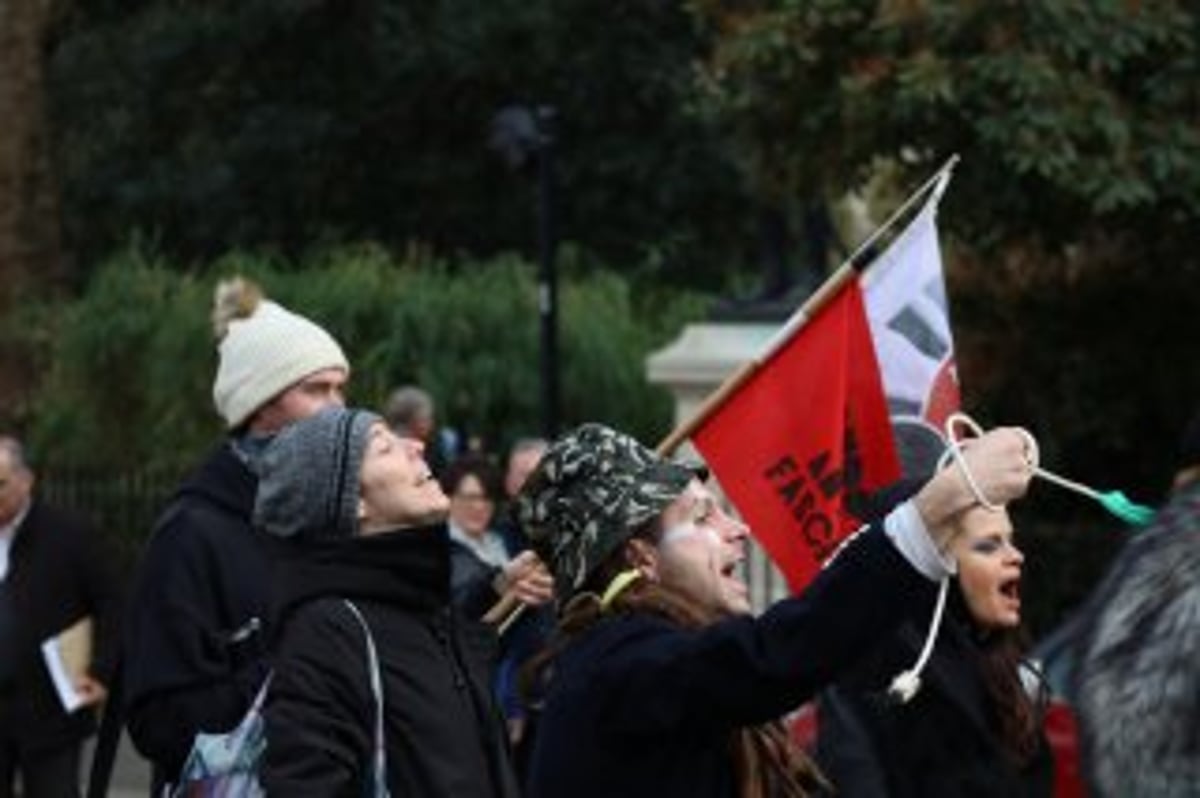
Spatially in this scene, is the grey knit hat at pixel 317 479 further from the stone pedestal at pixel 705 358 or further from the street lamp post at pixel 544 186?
the street lamp post at pixel 544 186

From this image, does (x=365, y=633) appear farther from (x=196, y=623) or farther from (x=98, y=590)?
(x=98, y=590)

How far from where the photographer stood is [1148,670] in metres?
5.40

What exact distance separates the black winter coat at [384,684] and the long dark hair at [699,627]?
1.17ft

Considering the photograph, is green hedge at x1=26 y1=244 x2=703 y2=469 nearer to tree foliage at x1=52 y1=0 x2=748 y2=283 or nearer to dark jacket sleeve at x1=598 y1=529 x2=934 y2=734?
tree foliage at x1=52 y1=0 x2=748 y2=283

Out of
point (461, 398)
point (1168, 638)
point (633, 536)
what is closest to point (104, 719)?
point (633, 536)

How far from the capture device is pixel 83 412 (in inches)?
1009

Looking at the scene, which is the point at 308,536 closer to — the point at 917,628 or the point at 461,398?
the point at 917,628

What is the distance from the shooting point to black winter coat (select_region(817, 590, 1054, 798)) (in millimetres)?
6977

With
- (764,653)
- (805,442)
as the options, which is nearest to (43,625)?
(805,442)

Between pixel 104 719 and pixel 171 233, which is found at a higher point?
pixel 104 719

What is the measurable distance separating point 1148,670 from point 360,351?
19.1 m

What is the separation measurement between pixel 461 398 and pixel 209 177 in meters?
10.6

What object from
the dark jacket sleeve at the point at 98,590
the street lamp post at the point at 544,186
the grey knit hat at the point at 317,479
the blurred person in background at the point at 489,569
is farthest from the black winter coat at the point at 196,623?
the street lamp post at the point at 544,186

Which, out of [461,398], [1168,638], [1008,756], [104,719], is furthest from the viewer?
[461,398]
